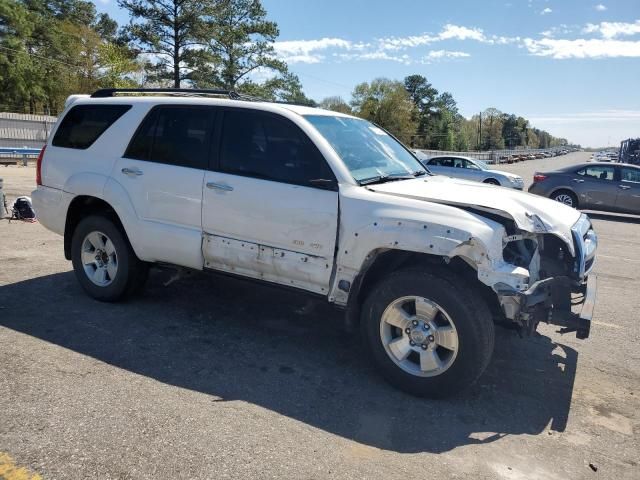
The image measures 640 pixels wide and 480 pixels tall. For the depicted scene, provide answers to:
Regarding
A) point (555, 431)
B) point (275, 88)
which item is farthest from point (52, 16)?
point (555, 431)

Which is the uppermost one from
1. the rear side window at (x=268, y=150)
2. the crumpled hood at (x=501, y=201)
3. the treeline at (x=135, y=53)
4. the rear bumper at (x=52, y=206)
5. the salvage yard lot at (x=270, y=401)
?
the treeline at (x=135, y=53)

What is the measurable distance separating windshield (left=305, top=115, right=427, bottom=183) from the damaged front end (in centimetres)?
117

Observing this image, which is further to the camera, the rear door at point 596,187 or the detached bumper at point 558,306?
the rear door at point 596,187

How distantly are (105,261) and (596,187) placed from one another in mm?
13455

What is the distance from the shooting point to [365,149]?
434cm

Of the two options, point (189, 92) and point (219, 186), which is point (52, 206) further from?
point (219, 186)

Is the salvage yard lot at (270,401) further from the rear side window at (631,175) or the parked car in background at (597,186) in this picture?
the rear side window at (631,175)

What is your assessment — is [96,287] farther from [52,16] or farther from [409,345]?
[52,16]

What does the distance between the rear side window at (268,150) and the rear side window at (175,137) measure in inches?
8.3

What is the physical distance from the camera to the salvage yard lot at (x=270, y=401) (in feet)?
9.07

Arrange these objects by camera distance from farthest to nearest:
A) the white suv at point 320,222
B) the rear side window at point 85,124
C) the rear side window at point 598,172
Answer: the rear side window at point 598,172
the rear side window at point 85,124
the white suv at point 320,222

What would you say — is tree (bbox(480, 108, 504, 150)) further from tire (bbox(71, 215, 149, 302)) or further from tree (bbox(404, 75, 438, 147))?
tire (bbox(71, 215, 149, 302))

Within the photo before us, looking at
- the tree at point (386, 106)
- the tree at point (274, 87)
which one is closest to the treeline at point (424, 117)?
the tree at point (386, 106)

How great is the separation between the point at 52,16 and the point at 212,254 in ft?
221
